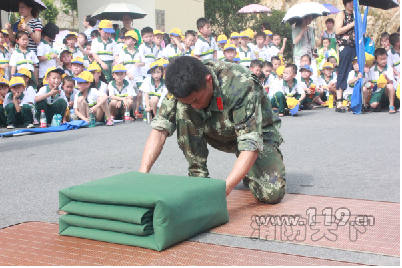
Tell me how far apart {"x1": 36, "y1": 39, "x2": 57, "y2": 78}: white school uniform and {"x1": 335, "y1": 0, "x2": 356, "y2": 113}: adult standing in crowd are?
207 inches

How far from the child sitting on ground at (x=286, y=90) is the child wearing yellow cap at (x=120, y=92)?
108 inches

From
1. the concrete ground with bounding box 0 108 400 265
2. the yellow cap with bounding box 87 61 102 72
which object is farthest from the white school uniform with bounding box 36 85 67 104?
the concrete ground with bounding box 0 108 400 265

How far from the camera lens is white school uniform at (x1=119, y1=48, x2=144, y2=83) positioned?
30.4ft

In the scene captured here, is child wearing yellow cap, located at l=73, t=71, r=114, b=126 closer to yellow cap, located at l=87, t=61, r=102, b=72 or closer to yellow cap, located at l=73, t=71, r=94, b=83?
yellow cap, located at l=73, t=71, r=94, b=83

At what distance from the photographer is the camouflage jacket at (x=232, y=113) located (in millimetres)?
2594

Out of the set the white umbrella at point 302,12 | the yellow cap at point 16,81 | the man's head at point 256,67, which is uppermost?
the white umbrella at point 302,12

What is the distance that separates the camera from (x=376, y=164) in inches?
158

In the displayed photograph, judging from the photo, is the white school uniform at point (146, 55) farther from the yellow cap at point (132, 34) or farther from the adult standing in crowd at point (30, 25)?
the adult standing in crowd at point (30, 25)

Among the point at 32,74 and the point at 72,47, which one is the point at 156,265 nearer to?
the point at 32,74

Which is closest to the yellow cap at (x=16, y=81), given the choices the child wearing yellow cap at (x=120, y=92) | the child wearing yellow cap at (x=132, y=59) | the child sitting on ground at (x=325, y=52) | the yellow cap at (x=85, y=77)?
the yellow cap at (x=85, y=77)

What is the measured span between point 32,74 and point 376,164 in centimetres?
646

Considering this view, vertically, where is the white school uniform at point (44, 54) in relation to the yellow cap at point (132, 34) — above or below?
below

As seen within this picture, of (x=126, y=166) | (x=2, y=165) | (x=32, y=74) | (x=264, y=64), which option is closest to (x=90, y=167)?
(x=126, y=166)

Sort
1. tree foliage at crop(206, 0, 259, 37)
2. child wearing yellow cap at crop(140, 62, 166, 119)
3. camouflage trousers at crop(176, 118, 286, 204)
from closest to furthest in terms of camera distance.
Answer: camouflage trousers at crop(176, 118, 286, 204) → child wearing yellow cap at crop(140, 62, 166, 119) → tree foliage at crop(206, 0, 259, 37)
